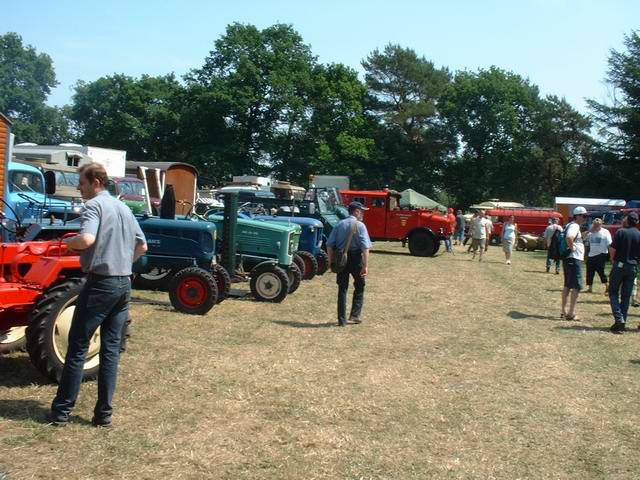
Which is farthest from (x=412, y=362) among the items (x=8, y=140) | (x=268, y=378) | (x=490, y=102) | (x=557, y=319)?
(x=490, y=102)

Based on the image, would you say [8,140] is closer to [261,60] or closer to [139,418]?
[139,418]

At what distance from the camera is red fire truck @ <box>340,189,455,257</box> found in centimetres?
2432

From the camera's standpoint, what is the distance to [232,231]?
10.9 meters

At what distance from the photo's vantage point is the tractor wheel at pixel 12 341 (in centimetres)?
620

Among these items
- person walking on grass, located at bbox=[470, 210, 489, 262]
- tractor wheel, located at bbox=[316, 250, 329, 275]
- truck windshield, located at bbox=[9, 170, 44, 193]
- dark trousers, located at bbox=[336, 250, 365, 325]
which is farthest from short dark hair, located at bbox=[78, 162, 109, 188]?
person walking on grass, located at bbox=[470, 210, 489, 262]

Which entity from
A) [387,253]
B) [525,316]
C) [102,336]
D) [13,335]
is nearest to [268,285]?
[525,316]

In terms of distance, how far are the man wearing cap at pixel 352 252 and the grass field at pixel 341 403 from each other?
0.35 meters

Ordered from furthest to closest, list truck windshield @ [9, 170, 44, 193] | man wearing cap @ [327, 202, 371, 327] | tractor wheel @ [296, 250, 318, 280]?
tractor wheel @ [296, 250, 318, 280] → truck windshield @ [9, 170, 44, 193] → man wearing cap @ [327, 202, 371, 327]

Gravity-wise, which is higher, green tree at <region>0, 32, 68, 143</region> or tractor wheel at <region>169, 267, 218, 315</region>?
green tree at <region>0, 32, 68, 143</region>

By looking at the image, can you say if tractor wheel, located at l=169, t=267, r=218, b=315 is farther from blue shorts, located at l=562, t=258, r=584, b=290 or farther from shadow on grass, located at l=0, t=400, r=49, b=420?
blue shorts, located at l=562, t=258, r=584, b=290

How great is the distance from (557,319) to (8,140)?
9.53 meters

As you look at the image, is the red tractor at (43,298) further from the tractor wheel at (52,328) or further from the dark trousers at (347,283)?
the dark trousers at (347,283)

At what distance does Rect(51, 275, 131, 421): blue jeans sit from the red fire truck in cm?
2001

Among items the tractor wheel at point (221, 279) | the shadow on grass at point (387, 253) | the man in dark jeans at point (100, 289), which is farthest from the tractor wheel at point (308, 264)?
the shadow on grass at point (387, 253)
